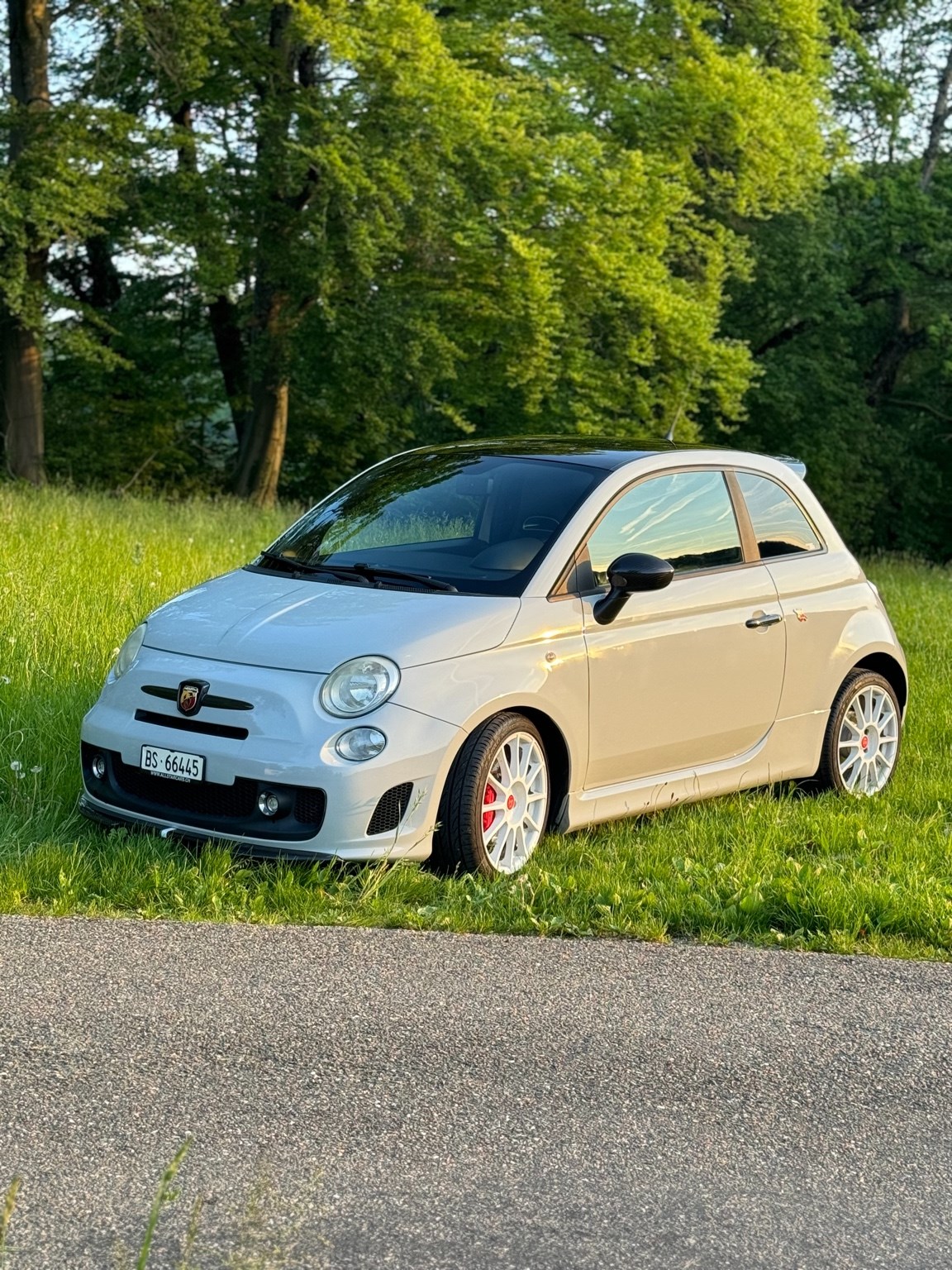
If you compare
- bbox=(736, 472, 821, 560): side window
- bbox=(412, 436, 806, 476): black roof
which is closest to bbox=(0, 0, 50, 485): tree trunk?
bbox=(412, 436, 806, 476): black roof

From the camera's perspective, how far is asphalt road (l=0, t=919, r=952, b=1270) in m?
3.40

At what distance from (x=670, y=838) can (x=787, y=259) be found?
107 feet

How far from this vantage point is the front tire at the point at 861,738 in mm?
7957

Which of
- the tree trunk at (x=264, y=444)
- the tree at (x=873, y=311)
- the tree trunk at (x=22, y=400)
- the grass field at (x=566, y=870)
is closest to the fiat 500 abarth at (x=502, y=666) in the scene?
the grass field at (x=566, y=870)

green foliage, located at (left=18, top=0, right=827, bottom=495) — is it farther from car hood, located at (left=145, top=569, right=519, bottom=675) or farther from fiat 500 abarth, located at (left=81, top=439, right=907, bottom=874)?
car hood, located at (left=145, top=569, right=519, bottom=675)

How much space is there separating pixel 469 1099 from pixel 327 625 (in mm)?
2615

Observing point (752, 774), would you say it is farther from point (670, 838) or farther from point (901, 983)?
point (901, 983)

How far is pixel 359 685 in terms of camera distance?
608 cm

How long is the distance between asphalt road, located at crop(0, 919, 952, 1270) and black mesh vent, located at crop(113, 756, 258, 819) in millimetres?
758

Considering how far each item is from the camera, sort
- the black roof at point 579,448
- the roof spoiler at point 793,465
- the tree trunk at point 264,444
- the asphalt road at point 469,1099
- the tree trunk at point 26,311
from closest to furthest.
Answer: the asphalt road at point 469,1099
the black roof at point 579,448
the roof spoiler at point 793,465
the tree trunk at point 26,311
the tree trunk at point 264,444

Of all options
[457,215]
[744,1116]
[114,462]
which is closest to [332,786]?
[744,1116]

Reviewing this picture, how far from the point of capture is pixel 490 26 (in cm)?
2852

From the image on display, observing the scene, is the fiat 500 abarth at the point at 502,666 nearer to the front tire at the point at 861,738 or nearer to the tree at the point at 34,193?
the front tire at the point at 861,738

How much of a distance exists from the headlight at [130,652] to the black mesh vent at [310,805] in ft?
3.68
